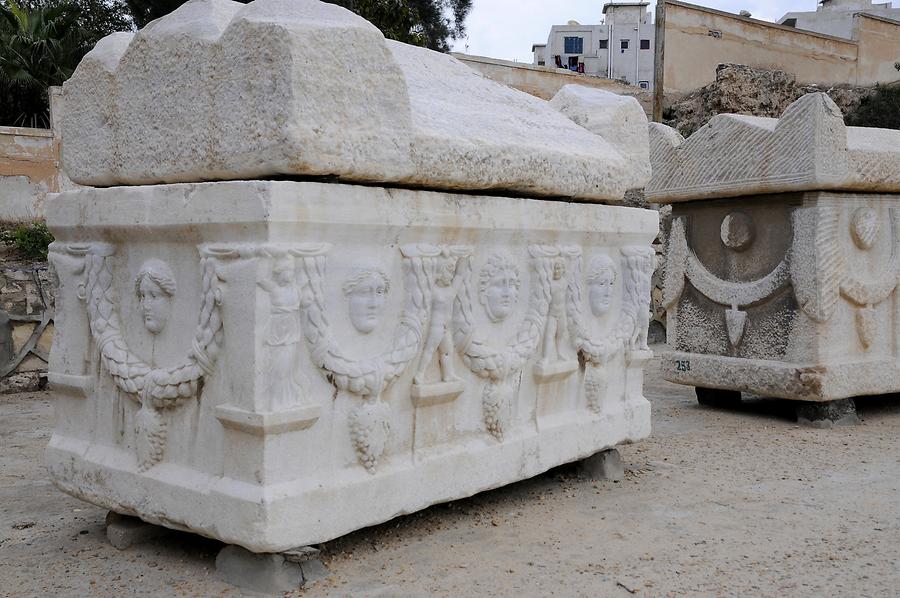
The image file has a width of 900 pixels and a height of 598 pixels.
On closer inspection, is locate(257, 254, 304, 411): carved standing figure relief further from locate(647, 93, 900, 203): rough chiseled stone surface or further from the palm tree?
the palm tree

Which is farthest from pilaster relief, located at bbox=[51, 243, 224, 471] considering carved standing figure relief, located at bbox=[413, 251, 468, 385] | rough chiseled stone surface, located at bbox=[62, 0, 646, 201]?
carved standing figure relief, located at bbox=[413, 251, 468, 385]

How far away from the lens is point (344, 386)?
2.56m

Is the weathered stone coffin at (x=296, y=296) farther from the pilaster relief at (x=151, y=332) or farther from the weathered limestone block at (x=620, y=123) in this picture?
the weathered limestone block at (x=620, y=123)

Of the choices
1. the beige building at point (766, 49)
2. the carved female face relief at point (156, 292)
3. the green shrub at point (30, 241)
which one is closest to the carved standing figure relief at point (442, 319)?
the carved female face relief at point (156, 292)

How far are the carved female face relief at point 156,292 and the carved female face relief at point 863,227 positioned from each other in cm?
390

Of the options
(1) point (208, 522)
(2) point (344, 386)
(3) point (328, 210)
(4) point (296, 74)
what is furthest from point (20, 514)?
(4) point (296, 74)

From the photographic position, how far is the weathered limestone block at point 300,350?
238 cm

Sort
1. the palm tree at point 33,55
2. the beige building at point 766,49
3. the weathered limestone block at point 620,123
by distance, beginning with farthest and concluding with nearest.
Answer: the palm tree at point 33,55 < the beige building at point 766,49 < the weathered limestone block at point 620,123

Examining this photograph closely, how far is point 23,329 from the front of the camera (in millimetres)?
6020

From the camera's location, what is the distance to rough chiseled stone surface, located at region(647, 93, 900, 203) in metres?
4.65

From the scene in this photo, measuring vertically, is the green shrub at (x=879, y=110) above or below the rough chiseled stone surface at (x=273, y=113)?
above

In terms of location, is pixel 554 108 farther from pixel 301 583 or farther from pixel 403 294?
pixel 301 583

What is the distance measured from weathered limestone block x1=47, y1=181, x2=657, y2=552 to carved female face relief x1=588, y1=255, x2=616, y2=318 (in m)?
0.16

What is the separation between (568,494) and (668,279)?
2408 millimetres
